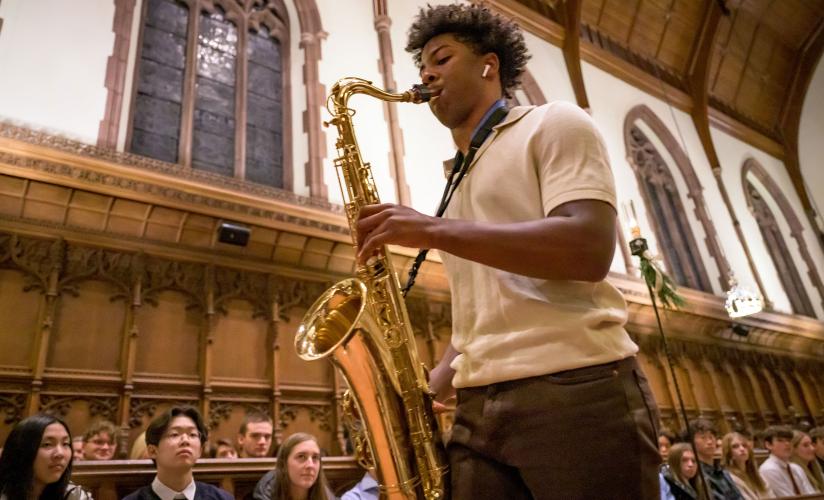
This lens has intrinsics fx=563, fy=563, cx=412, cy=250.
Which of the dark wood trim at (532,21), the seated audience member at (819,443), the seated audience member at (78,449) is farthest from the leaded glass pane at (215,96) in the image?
the seated audience member at (819,443)

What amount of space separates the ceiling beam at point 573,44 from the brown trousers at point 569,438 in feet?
33.8

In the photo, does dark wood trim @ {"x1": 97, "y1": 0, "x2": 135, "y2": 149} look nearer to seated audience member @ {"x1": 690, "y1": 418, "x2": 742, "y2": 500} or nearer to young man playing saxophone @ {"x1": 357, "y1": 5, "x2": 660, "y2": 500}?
young man playing saxophone @ {"x1": 357, "y1": 5, "x2": 660, "y2": 500}

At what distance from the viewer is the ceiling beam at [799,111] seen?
45.8ft

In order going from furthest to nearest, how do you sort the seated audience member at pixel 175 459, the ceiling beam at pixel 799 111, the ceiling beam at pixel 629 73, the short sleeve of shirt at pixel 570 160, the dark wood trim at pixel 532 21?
the ceiling beam at pixel 799 111 < the ceiling beam at pixel 629 73 < the dark wood trim at pixel 532 21 < the seated audience member at pixel 175 459 < the short sleeve of shirt at pixel 570 160

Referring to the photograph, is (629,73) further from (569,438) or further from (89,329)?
(569,438)

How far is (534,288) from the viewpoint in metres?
1.19

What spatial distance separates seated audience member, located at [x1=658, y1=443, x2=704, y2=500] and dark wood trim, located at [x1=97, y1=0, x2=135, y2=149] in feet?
18.5

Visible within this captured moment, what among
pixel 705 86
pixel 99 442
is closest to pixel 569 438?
pixel 99 442

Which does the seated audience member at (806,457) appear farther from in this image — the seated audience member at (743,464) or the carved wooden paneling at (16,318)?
the carved wooden paneling at (16,318)

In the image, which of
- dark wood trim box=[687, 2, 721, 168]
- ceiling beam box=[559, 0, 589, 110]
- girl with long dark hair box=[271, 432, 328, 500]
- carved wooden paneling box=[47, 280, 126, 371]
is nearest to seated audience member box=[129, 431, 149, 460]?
carved wooden paneling box=[47, 280, 126, 371]

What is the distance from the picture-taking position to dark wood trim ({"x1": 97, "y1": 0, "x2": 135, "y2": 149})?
17.7 feet

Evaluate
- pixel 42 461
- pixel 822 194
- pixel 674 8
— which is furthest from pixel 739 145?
pixel 42 461

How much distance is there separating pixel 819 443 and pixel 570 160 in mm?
7384

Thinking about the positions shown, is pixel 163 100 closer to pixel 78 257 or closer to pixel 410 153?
pixel 78 257
